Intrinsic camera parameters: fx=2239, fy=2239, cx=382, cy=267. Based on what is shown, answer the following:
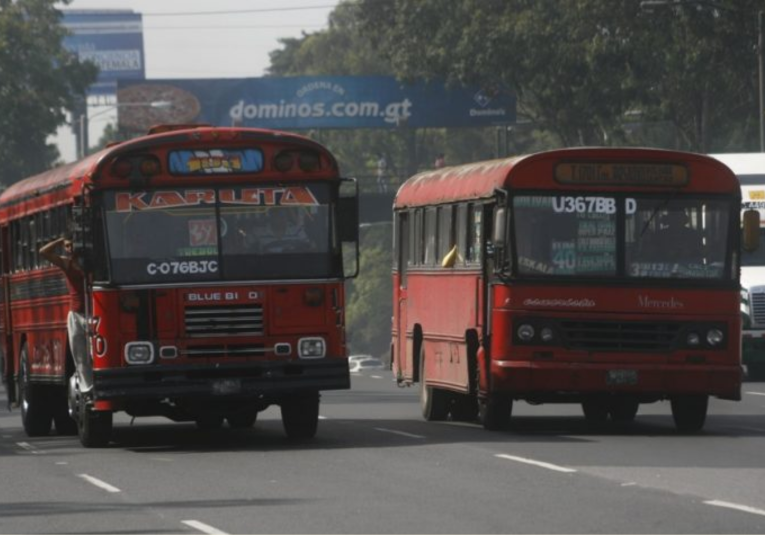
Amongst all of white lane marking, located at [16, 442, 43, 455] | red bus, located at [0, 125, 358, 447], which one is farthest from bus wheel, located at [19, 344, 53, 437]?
red bus, located at [0, 125, 358, 447]

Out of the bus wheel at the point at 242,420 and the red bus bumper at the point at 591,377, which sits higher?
the red bus bumper at the point at 591,377

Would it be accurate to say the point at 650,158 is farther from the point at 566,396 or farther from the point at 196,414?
the point at 196,414

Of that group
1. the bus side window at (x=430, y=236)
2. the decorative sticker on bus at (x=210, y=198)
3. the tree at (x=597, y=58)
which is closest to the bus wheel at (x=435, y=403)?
the bus side window at (x=430, y=236)

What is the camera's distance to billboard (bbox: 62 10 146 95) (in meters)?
139

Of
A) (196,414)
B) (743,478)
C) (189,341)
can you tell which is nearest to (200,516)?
(743,478)

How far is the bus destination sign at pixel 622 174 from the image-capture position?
21156mm

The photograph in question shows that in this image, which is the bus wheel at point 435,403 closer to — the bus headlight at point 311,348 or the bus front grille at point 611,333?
the bus front grille at point 611,333

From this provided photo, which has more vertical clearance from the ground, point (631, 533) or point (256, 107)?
point (256, 107)

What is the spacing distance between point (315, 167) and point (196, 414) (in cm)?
287

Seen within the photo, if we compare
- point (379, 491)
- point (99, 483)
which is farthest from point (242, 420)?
point (379, 491)

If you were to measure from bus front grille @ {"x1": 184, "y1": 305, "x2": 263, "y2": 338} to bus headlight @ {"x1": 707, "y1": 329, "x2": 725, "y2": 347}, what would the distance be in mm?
4311

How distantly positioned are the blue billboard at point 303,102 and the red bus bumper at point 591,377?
60918mm

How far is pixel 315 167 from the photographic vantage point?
20484mm

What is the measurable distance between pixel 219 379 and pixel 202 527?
6.34m
